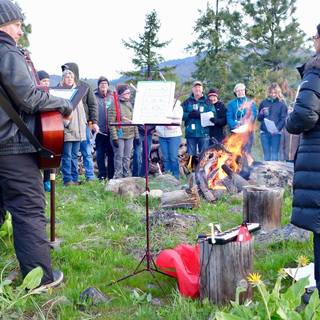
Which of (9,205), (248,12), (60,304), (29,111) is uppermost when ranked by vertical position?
(248,12)

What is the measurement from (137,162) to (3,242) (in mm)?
5701

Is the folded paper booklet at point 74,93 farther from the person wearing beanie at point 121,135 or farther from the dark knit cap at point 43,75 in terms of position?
the person wearing beanie at point 121,135

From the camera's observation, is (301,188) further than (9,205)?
No

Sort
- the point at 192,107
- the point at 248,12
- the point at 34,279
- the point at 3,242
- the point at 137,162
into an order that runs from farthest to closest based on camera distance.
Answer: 1. the point at 248,12
2. the point at 137,162
3. the point at 192,107
4. the point at 3,242
5. the point at 34,279

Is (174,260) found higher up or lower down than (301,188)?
lower down

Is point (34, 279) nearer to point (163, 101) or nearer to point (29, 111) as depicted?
point (29, 111)

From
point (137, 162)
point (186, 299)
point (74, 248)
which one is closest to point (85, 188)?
point (137, 162)

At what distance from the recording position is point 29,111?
3975mm

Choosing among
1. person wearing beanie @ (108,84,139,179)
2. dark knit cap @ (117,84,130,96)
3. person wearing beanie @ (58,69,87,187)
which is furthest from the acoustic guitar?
dark knit cap @ (117,84,130,96)

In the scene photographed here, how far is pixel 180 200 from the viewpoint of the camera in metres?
7.23

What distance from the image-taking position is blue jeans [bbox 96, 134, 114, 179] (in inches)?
394

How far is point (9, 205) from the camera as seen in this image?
4.07 meters

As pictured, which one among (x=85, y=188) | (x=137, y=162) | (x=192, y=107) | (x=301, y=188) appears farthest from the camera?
(x=137, y=162)

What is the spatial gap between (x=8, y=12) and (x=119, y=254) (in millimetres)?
2514
